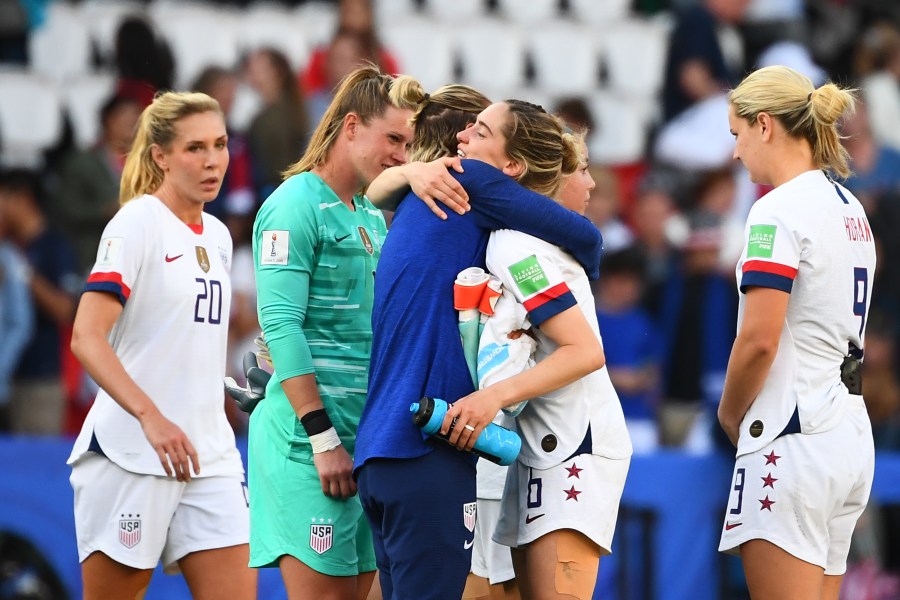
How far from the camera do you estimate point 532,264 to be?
391 cm

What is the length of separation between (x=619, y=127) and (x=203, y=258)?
704 cm

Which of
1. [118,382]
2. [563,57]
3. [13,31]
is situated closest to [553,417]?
[118,382]

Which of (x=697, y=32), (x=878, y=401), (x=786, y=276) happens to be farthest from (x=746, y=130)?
(x=697, y=32)

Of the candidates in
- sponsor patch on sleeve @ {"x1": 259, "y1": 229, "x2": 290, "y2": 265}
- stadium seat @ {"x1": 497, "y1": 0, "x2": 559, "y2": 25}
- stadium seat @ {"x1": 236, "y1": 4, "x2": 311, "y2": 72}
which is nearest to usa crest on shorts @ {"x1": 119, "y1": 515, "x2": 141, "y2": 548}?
sponsor patch on sleeve @ {"x1": 259, "y1": 229, "x2": 290, "y2": 265}

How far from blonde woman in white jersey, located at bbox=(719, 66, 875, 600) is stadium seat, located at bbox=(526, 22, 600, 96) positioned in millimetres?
7686

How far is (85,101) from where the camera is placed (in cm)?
1096

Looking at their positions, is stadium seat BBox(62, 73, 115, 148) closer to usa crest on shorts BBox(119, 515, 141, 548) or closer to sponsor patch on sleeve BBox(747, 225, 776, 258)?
usa crest on shorts BBox(119, 515, 141, 548)

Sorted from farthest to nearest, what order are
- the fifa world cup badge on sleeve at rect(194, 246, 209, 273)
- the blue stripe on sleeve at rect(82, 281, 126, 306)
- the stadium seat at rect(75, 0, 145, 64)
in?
the stadium seat at rect(75, 0, 145, 64) < the fifa world cup badge on sleeve at rect(194, 246, 209, 273) < the blue stripe on sleeve at rect(82, 281, 126, 306)

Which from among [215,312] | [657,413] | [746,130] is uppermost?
[746,130]

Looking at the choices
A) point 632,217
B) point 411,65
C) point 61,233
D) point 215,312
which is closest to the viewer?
point 215,312

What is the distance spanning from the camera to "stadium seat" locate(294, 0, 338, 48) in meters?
11.6

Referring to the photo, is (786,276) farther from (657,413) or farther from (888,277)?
(888,277)

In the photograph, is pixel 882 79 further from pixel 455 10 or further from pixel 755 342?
pixel 755 342

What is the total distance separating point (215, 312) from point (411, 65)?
6.89 metres
